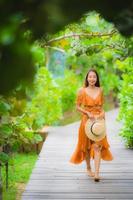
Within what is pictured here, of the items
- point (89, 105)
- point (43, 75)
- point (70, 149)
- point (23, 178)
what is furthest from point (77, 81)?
point (89, 105)

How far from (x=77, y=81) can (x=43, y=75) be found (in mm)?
7369

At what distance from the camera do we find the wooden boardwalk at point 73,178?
6309mm

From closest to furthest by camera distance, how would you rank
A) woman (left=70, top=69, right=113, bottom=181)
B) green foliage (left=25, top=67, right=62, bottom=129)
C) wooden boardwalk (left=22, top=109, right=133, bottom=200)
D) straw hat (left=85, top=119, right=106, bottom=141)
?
wooden boardwalk (left=22, top=109, right=133, bottom=200) < straw hat (left=85, top=119, right=106, bottom=141) < woman (left=70, top=69, right=113, bottom=181) < green foliage (left=25, top=67, right=62, bottom=129)

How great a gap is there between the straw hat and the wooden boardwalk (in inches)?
21.7

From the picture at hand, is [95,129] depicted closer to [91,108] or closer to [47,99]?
[91,108]

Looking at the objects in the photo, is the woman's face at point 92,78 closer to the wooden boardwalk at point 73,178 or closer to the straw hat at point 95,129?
the straw hat at point 95,129

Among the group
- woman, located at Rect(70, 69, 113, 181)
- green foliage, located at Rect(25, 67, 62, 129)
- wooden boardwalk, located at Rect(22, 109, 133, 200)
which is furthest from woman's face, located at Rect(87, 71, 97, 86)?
green foliage, located at Rect(25, 67, 62, 129)

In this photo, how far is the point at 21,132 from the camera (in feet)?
20.8

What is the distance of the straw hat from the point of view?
7.21 m

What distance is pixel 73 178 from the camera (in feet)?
24.2

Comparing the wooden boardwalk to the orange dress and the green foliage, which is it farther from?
the green foliage

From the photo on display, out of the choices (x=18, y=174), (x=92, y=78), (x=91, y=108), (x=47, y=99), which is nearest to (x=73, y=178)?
(x=91, y=108)

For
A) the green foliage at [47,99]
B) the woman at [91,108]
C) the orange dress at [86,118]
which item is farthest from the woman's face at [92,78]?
the green foliage at [47,99]

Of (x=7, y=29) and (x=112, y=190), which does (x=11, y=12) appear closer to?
(x=7, y=29)
